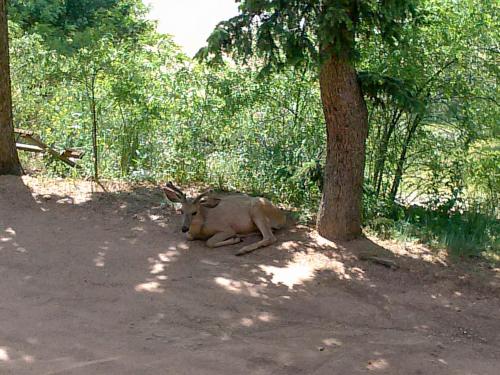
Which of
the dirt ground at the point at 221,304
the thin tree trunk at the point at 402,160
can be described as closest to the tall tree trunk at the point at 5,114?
the dirt ground at the point at 221,304

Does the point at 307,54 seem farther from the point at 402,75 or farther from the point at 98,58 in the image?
the point at 98,58

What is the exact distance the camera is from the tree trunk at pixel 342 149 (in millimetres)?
7230

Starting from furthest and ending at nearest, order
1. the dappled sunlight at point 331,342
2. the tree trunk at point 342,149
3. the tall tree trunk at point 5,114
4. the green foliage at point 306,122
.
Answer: the tall tree trunk at point 5,114 → the green foliage at point 306,122 → the tree trunk at point 342,149 → the dappled sunlight at point 331,342

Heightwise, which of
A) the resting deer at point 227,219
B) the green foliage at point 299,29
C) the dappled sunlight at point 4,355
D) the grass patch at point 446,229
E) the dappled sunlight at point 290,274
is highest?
the green foliage at point 299,29

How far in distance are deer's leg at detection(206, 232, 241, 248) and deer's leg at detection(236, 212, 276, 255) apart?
0.81 ft

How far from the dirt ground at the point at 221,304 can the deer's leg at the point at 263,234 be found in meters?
0.12

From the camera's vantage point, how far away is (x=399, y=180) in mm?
9461

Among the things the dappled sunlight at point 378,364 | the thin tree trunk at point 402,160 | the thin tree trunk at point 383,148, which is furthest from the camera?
the thin tree trunk at point 402,160

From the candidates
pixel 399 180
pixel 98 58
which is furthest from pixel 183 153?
pixel 399 180

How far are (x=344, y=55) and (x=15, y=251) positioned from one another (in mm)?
4623

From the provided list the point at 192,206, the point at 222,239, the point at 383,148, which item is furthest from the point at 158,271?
the point at 383,148

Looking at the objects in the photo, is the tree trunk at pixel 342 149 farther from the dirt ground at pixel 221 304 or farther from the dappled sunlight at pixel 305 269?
the dappled sunlight at pixel 305 269

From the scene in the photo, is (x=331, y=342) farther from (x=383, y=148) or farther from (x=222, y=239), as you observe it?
(x=383, y=148)

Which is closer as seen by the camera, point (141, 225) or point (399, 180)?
point (141, 225)
